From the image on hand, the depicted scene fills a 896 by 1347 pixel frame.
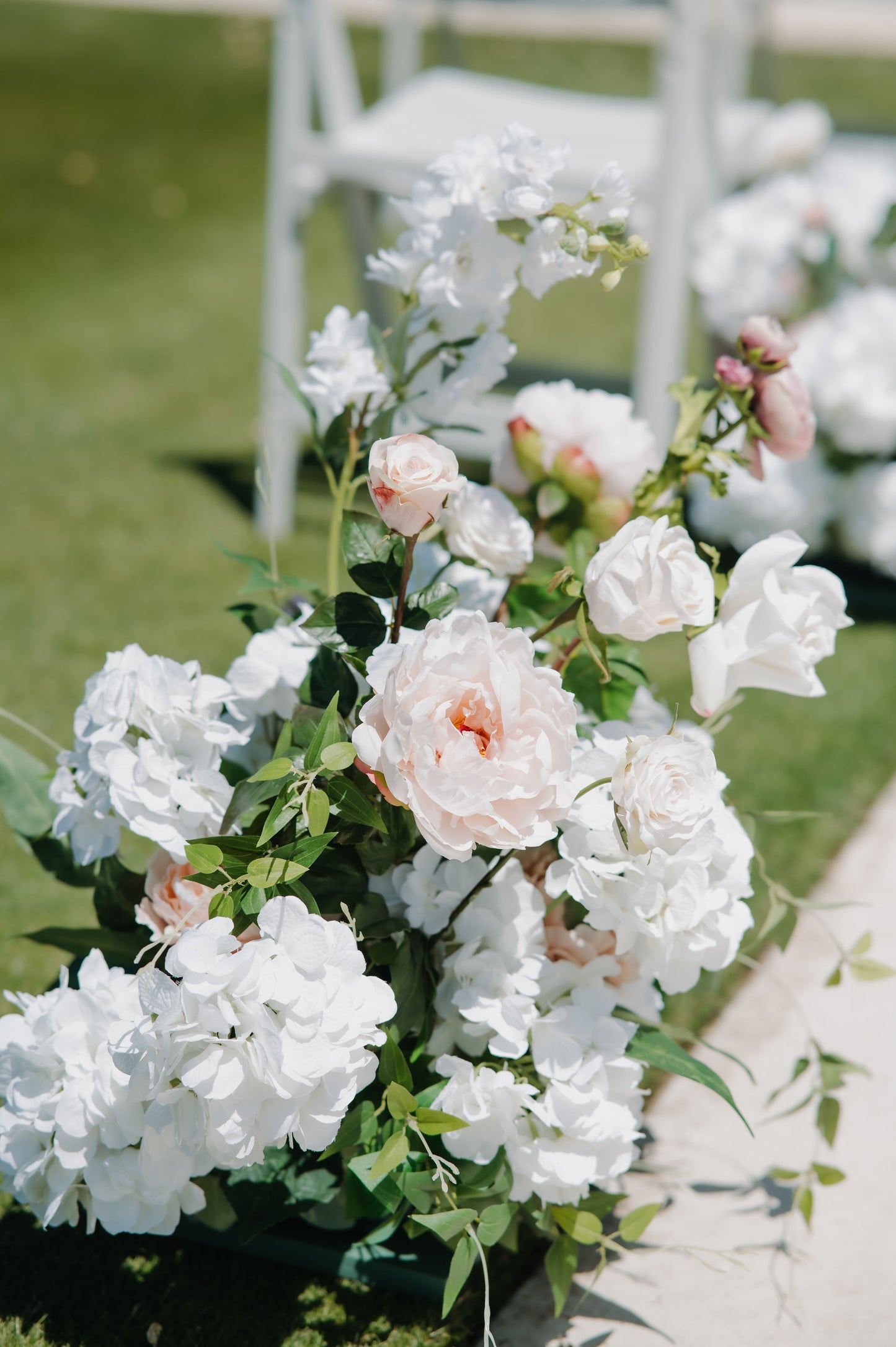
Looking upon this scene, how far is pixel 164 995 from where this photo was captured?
2.70 ft

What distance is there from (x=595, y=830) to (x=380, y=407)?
422 mm

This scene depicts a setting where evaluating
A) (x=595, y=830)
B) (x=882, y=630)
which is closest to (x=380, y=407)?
(x=595, y=830)

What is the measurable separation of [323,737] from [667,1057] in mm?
358

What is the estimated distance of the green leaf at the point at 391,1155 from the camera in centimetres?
89

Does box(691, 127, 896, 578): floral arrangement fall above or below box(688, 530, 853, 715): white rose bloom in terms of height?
below

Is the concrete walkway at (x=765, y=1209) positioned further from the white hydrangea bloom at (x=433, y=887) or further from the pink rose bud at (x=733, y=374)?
the pink rose bud at (x=733, y=374)

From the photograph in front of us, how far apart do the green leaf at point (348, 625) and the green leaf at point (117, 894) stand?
262 mm

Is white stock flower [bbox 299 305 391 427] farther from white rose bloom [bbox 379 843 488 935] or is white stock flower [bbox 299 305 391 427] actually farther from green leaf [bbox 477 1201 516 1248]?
green leaf [bbox 477 1201 516 1248]

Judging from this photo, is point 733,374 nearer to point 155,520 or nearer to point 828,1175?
point 828,1175

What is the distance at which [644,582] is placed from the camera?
90cm

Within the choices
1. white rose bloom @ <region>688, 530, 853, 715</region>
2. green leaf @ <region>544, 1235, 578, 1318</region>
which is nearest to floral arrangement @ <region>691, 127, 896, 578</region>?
white rose bloom @ <region>688, 530, 853, 715</region>

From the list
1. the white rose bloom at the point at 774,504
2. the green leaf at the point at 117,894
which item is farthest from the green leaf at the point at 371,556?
the white rose bloom at the point at 774,504

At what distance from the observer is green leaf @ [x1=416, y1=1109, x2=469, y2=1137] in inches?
35.9

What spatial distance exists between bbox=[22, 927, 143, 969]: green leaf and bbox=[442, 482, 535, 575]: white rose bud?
0.40 meters
